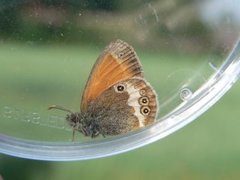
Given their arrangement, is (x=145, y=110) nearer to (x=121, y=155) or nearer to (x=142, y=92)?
(x=142, y=92)

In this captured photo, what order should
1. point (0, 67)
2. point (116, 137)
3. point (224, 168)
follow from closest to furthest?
point (116, 137) → point (0, 67) → point (224, 168)

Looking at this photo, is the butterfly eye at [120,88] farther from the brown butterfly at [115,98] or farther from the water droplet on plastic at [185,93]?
the water droplet on plastic at [185,93]

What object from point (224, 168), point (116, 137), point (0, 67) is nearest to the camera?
point (116, 137)

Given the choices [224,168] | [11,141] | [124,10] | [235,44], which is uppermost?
[224,168]

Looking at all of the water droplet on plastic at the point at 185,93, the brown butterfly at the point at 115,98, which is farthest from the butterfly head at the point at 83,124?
the water droplet on plastic at the point at 185,93

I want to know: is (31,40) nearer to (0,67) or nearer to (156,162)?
(0,67)

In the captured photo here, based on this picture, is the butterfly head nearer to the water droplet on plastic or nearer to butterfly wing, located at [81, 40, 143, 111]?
butterfly wing, located at [81, 40, 143, 111]

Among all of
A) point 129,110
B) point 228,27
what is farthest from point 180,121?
point 228,27
